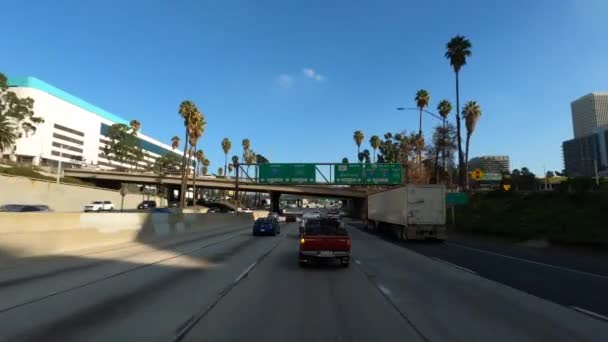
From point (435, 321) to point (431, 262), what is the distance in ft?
29.9

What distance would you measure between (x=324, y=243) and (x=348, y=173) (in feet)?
116

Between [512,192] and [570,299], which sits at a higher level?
[512,192]

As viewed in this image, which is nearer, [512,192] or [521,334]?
[521,334]

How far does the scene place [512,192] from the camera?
42.8 meters

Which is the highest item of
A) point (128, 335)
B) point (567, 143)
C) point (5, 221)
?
point (567, 143)

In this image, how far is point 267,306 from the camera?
8.20 meters

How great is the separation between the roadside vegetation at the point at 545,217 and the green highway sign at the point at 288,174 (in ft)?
53.9

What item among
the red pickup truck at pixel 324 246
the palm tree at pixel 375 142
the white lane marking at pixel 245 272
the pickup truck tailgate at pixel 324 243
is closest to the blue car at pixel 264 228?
the white lane marking at pixel 245 272

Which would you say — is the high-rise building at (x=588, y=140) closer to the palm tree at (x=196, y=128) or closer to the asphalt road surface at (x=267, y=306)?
the palm tree at (x=196, y=128)

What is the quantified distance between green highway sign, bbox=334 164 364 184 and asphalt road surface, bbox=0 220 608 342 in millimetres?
34970

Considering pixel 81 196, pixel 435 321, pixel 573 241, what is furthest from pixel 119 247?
pixel 81 196

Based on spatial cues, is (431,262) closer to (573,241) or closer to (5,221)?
(573,241)

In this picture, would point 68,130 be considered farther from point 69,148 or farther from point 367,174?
point 367,174

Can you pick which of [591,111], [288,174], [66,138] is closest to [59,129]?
[66,138]
